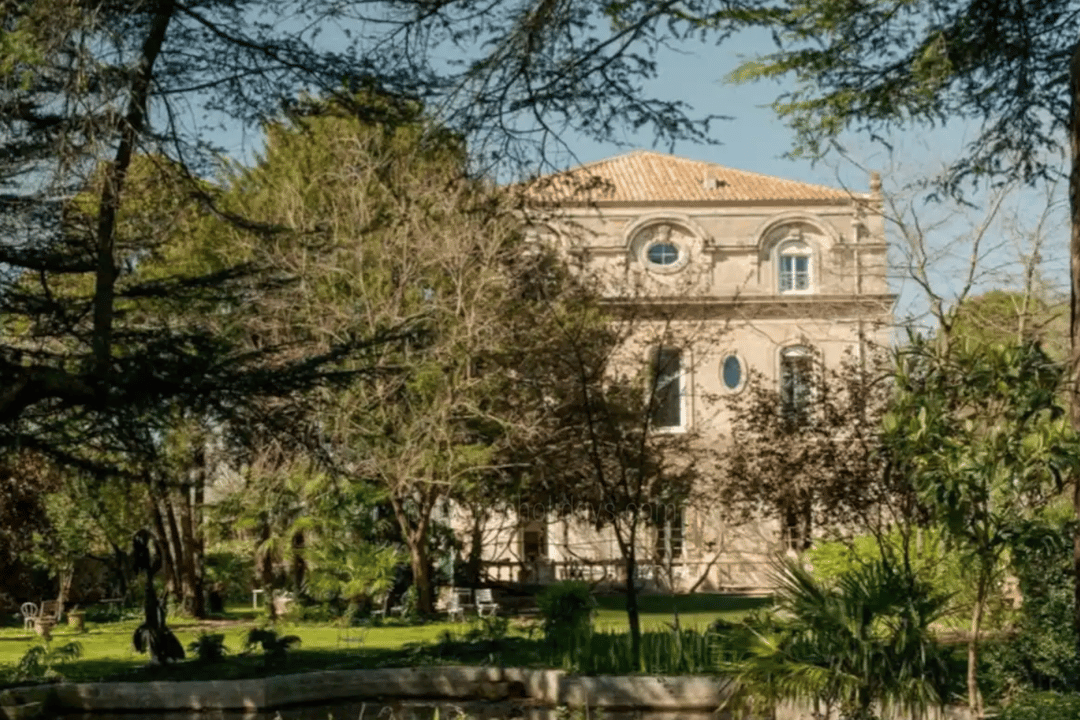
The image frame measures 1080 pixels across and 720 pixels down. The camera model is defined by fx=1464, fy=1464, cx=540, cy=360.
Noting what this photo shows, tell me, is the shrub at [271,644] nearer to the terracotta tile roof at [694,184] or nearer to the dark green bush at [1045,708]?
the dark green bush at [1045,708]

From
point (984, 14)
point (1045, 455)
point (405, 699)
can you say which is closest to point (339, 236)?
point (405, 699)

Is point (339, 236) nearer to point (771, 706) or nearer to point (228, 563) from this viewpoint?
point (228, 563)

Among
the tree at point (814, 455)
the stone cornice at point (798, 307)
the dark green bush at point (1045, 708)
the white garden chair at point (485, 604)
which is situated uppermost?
the stone cornice at point (798, 307)

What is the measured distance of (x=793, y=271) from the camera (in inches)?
1592

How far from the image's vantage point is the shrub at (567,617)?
46.6ft

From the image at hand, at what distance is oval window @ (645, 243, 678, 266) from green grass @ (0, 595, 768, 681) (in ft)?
47.1

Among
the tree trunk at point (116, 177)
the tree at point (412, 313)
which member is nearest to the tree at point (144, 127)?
the tree trunk at point (116, 177)

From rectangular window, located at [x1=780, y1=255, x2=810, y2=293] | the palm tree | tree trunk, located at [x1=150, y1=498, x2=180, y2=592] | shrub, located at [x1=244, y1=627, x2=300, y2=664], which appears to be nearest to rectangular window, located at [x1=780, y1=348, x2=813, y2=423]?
shrub, located at [x1=244, y1=627, x2=300, y2=664]

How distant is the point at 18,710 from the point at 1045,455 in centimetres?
806

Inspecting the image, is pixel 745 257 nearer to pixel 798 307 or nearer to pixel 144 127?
pixel 798 307

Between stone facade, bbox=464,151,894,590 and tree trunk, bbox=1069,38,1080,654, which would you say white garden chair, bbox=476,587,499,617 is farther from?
tree trunk, bbox=1069,38,1080,654

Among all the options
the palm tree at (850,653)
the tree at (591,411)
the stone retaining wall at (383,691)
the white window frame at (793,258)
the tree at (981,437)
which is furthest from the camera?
the white window frame at (793,258)

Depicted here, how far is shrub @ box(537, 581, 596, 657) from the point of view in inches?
559

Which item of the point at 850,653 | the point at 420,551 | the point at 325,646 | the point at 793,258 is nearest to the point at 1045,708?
the point at 850,653
